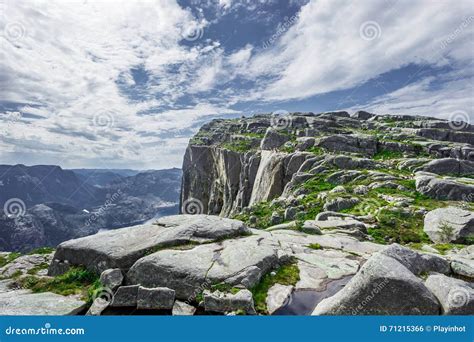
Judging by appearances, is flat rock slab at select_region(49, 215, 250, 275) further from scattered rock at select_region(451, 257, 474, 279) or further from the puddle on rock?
scattered rock at select_region(451, 257, 474, 279)

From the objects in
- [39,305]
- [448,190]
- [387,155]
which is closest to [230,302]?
[39,305]

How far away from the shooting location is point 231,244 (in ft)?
49.7

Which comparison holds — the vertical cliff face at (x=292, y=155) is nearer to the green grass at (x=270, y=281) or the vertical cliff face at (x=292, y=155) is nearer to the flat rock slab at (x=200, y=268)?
the green grass at (x=270, y=281)

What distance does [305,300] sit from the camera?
11.3 meters

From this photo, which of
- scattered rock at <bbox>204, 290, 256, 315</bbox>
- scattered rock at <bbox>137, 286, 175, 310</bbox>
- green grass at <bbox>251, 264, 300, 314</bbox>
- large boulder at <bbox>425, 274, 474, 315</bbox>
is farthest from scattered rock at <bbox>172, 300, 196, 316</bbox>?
large boulder at <bbox>425, 274, 474, 315</bbox>

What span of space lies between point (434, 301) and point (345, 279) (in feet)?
12.6

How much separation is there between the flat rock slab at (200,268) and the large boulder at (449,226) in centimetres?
1904

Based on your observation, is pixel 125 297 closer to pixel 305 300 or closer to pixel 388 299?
pixel 305 300

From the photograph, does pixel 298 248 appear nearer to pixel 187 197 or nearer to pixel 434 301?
pixel 434 301

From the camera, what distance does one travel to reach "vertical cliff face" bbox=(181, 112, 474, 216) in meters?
59.4

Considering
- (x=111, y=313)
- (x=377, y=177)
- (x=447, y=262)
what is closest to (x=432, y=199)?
(x=377, y=177)

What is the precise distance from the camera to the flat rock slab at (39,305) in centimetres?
1068

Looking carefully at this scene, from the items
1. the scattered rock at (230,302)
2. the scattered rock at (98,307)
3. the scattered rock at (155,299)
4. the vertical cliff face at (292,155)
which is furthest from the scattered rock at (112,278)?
the vertical cliff face at (292,155)

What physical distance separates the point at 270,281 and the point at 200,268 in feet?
11.2
